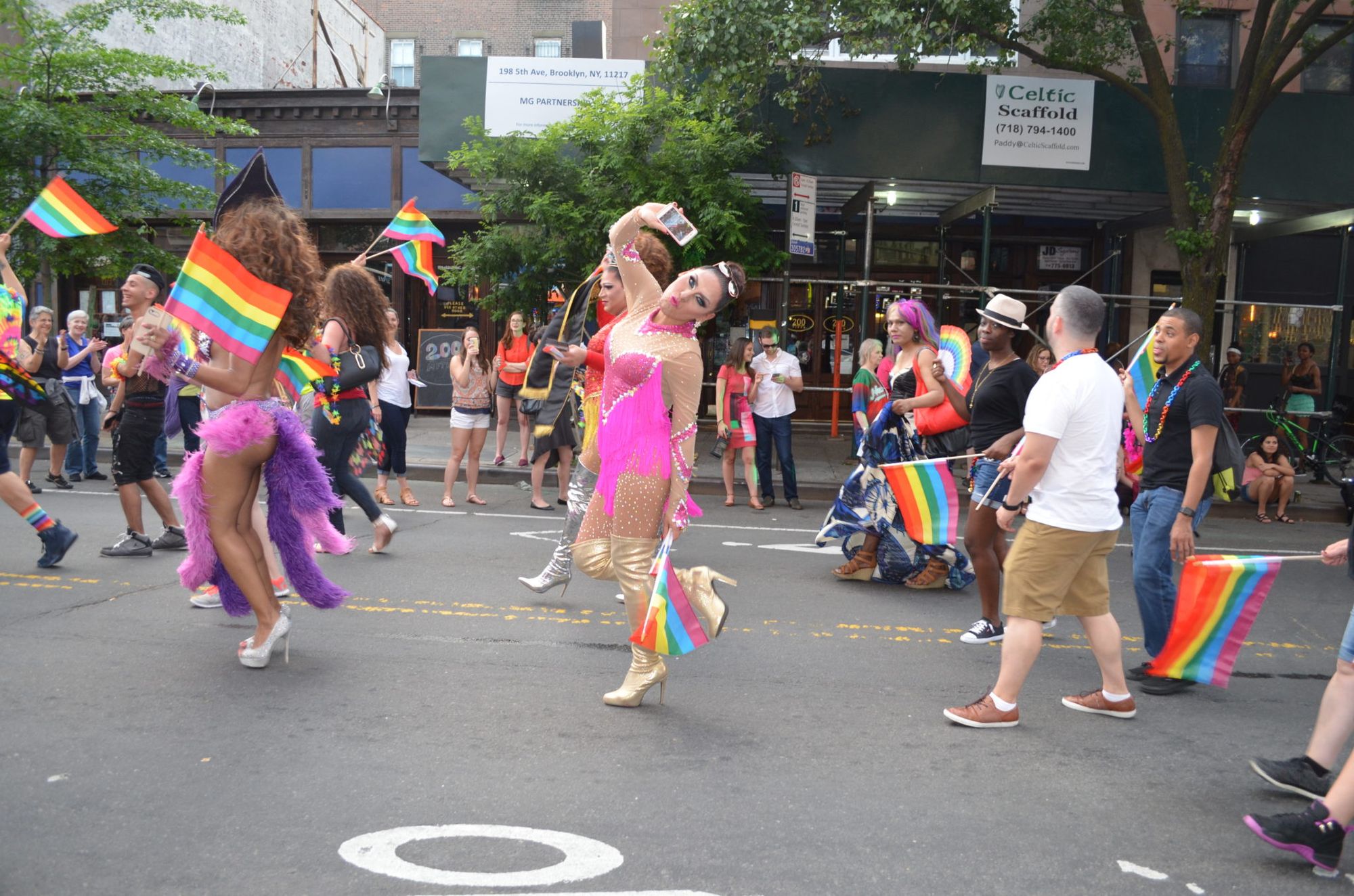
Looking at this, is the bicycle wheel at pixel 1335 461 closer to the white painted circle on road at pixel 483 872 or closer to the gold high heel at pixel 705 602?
the gold high heel at pixel 705 602

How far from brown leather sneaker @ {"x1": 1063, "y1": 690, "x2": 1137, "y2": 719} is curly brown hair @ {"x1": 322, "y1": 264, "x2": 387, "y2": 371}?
493 centimetres

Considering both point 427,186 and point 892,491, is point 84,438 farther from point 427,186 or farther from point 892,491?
point 892,491

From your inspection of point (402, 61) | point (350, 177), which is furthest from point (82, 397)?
point (402, 61)

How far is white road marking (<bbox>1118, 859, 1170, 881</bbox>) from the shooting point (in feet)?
10.9

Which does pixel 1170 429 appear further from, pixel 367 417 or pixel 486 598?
pixel 367 417

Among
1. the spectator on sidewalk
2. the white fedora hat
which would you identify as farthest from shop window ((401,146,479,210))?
the white fedora hat

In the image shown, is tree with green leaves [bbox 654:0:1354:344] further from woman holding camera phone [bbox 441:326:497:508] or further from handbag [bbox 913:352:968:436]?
handbag [bbox 913:352:968:436]

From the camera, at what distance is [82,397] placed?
12.1 meters

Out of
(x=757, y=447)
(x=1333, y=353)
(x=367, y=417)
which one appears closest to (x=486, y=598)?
(x=367, y=417)

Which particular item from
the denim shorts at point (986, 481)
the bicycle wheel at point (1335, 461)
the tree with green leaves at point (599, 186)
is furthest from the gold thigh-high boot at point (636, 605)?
A: the bicycle wheel at point (1335, 461)

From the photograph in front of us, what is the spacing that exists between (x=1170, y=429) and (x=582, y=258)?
9.28m

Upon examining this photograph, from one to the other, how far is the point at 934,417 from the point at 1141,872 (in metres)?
4.12

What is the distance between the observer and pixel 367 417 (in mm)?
7707

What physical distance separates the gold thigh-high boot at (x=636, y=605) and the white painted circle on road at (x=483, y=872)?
1.27 meters
